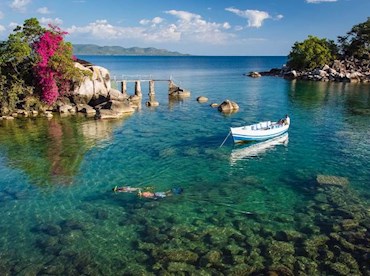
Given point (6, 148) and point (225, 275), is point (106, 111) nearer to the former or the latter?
point (6, 148)

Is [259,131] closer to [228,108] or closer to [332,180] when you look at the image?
[332,180]

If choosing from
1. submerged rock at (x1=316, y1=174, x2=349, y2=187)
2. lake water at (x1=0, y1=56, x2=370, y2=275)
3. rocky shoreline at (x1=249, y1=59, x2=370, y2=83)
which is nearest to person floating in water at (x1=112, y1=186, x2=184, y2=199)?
lake water at (x1=0, y1=56, x2=370, y2=275)

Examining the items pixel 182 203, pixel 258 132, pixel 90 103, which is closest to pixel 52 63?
pixel 90 103

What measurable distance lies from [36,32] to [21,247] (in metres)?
39.3

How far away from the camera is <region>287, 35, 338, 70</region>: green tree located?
108 metres

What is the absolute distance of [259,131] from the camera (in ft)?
115

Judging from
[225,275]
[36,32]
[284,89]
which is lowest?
[225,275]

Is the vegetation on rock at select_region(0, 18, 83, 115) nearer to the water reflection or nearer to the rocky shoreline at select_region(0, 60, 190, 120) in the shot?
the rocky shoreline at select_region(0, 60, 190, 120)

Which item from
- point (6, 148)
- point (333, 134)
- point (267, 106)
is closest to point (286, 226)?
point (333, 134)

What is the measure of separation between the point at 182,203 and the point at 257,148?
15.2 meters

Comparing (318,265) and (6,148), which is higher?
(6,148)

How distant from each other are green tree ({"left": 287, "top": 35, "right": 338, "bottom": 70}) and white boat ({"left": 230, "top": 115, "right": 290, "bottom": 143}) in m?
80.1

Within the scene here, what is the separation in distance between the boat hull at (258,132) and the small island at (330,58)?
70314 mm

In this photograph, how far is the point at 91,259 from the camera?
52.1ft
